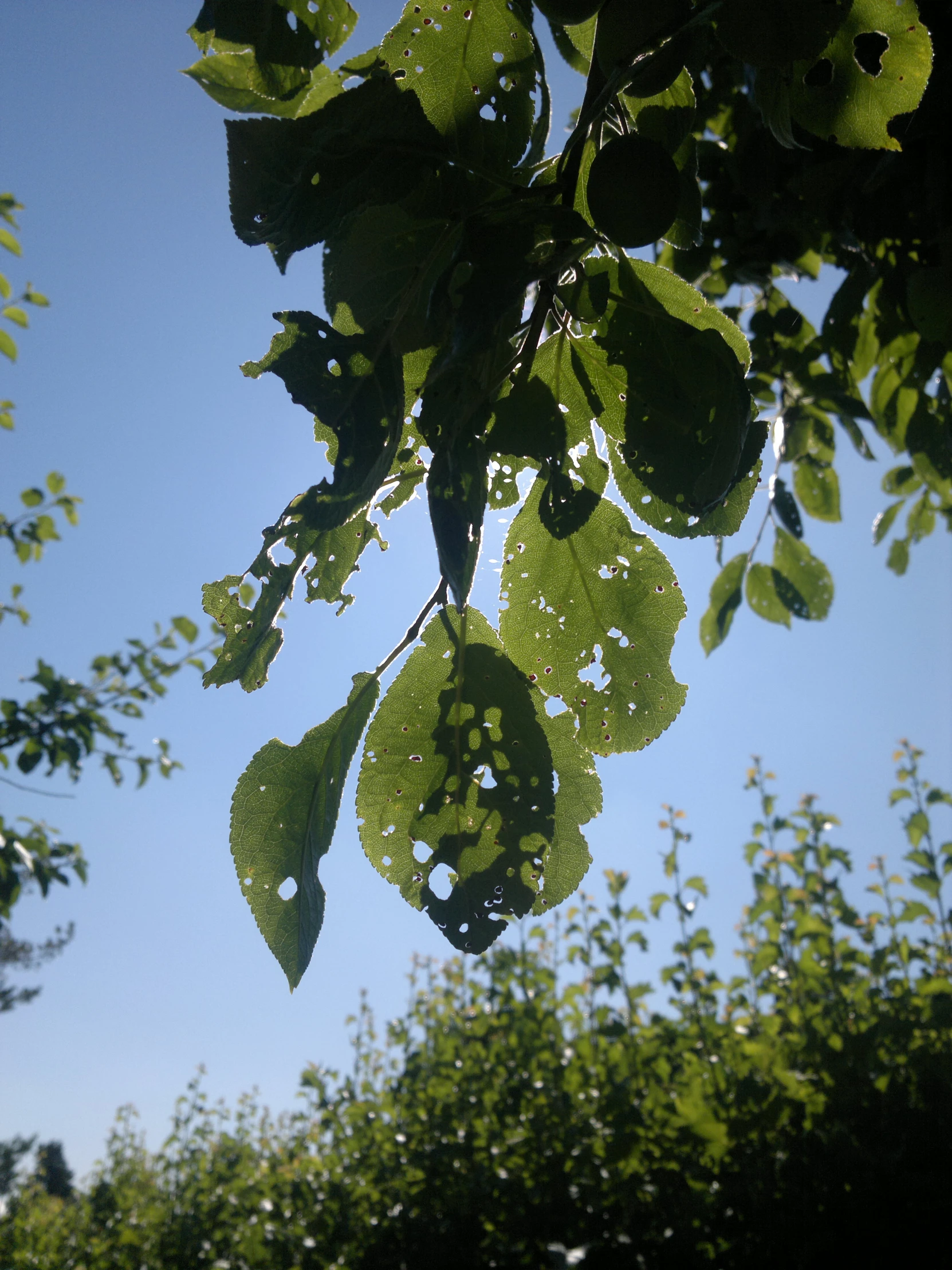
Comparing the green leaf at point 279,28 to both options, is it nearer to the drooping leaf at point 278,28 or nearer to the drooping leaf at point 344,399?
the drooping leaf at point 278,28

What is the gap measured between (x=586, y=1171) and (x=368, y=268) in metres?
2.77

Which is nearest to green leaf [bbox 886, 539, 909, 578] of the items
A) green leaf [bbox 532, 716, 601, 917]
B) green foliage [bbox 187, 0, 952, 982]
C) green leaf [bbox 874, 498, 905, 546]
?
green leaf [bbox 874, 498, 905, 546]

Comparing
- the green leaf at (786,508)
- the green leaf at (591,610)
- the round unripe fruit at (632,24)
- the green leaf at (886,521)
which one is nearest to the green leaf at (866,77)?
the round unripe fruit at (632,24)

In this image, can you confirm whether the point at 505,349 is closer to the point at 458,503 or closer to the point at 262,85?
the point at 458,503

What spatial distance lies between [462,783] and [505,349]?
0.36m

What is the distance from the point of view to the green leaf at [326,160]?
0.58 meters

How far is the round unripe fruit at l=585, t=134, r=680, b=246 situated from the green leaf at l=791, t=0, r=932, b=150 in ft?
0.46

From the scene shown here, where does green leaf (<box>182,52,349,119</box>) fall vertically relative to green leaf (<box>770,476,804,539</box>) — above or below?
below

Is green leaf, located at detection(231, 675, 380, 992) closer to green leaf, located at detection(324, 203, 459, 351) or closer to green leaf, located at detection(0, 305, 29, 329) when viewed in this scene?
green leaf, located at detection(324, 203, 459, 351)

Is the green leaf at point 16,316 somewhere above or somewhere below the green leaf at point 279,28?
above

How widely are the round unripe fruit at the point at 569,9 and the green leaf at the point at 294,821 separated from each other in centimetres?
56

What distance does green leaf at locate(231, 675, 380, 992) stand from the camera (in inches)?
26.0

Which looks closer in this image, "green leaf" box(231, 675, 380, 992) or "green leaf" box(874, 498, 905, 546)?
"green leaf" box(231, 675, 380, 992)

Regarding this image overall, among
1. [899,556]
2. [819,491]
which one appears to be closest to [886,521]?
[899,556]
